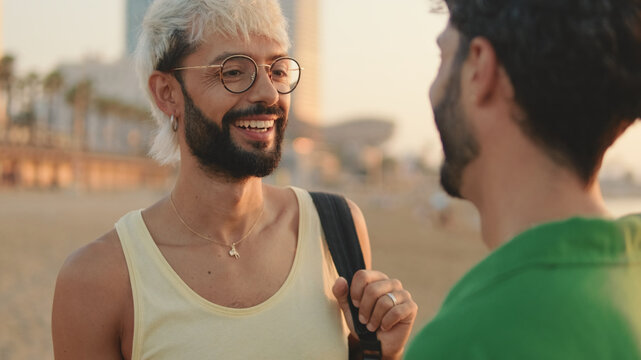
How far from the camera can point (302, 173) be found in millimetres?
91125

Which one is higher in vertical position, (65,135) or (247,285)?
(247,285)

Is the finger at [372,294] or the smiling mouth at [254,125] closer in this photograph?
the finger at [372,294]

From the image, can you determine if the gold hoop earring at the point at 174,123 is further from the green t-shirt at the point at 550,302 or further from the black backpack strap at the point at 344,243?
the green t-shirt at the point at 550,302

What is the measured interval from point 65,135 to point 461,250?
5353cm

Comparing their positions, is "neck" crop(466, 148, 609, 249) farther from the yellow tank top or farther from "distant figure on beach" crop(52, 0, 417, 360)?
the yellow tank top

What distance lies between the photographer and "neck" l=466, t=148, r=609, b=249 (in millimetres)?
1011

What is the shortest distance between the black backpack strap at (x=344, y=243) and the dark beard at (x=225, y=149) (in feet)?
0.96

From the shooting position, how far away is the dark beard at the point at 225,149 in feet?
7.35

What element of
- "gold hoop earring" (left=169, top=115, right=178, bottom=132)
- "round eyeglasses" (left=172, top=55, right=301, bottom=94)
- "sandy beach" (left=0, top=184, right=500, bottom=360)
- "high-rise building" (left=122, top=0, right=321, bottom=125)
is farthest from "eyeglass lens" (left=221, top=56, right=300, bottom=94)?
"high-rise building" (left=122, top=0, right=321, bottom=125)

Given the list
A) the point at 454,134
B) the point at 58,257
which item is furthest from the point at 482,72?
the point at 58,257

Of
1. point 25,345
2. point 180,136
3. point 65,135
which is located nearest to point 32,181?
point 65,135

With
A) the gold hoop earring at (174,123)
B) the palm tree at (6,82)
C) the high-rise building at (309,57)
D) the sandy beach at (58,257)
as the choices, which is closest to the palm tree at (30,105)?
the palm tree at (6,82)

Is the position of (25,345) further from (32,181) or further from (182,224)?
(32,181)

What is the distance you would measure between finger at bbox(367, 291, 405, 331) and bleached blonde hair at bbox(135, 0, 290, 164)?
1.14 metres
